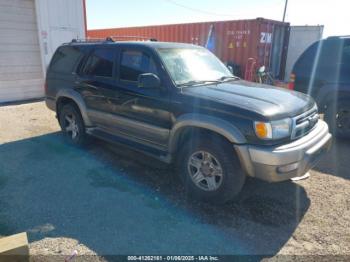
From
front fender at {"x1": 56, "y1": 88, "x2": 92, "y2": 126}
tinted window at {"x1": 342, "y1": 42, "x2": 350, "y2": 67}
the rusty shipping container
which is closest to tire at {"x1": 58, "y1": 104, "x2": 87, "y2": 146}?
front fender at {"x1": 56, "y1": 88, "x2": 92, "y2": 126}

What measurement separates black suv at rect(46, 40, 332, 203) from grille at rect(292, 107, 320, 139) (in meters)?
0.01

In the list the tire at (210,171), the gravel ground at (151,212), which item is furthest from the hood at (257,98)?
the gravel ground at (151,212)

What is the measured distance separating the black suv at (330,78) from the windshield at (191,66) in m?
2.05

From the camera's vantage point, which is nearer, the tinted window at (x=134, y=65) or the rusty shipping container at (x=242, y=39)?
the tinted window at (x=134, y=65)

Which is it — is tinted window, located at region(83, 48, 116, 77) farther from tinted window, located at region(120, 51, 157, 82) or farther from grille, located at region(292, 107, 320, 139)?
grille, located at region(292, 107, 320, 139)

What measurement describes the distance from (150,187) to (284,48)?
10.9 metres

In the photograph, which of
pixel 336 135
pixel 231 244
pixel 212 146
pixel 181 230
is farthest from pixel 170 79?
pixel 336 135

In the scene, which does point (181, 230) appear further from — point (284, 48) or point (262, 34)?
point (284, 48)

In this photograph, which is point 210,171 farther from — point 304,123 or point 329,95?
point 329,95

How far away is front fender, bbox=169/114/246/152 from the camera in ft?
10.5

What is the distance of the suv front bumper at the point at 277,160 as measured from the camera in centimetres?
309

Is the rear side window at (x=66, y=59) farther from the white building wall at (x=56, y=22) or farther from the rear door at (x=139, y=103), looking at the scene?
the white building wall at (x=56, y=22)

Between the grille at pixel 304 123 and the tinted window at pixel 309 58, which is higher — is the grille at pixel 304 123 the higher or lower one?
the lower one

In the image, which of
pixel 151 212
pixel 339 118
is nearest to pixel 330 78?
pixel 339 118
